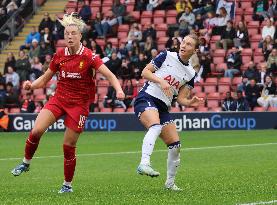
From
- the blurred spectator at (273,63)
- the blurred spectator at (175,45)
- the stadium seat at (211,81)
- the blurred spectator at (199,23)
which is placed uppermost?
the blurred spectator at (199,23)

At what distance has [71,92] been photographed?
40.5ft

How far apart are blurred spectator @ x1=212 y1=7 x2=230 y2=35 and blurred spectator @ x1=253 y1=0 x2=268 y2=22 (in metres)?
1.09

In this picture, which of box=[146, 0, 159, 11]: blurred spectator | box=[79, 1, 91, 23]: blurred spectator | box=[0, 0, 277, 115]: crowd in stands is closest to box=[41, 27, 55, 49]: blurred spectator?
box=[0, 0, 277, 115]: crowd in stands

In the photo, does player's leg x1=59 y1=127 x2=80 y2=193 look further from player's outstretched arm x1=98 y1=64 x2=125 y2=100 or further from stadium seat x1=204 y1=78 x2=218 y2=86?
stadium seat x1=204 y1=78 x2=218 y2=86

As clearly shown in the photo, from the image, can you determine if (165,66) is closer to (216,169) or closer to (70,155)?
(70,155)

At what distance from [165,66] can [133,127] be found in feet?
60.7

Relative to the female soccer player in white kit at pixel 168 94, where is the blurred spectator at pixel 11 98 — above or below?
below

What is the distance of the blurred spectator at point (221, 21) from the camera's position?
33566 millimetres

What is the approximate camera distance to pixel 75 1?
39281mm

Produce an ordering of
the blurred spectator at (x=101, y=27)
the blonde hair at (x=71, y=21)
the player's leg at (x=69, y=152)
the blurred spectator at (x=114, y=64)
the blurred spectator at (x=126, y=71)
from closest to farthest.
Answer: the blonde hair at (x=71, y=21), the player's leg at (x=69, y=152), the blurred spectator at (x=126, y=71), the blurred spectator at (x=114, y=64), the blurred spectator at (x=101, y=27)

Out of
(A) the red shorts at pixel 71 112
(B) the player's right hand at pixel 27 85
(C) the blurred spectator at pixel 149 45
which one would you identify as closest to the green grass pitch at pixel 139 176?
(A) the red shorts at pixel 71 112

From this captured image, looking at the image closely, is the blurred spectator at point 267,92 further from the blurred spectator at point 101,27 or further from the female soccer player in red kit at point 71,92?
the female soccer player in red kit at point 71,92

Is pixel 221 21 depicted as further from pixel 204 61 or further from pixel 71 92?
pixel 71 92

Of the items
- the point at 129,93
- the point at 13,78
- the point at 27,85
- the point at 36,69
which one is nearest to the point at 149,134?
the point at 27,85
